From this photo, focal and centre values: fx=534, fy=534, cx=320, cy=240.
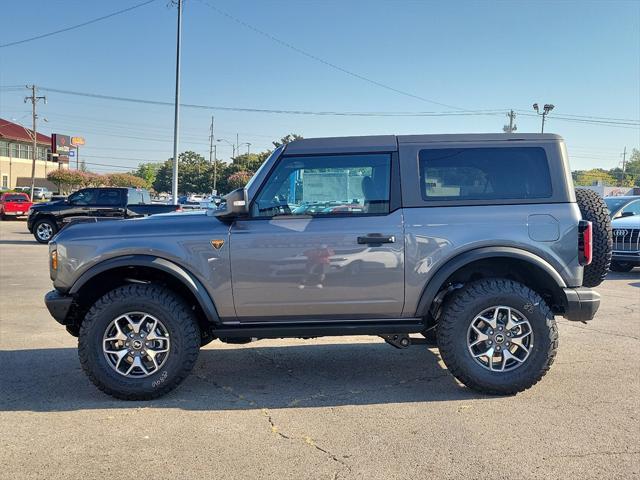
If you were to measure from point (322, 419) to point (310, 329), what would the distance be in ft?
2.41

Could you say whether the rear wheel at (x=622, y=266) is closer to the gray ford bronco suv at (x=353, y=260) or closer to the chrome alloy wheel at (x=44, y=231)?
the gray ford bronco suv at (x=353, y=260)

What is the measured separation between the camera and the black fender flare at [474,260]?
4.27 meters

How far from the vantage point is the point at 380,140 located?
14.9 feet

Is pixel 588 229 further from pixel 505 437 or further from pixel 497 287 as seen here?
pixel 505 437

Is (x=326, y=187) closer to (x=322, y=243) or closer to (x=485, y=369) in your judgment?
(x=322, y=243)

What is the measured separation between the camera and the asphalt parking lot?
321cm

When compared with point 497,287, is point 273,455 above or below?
below

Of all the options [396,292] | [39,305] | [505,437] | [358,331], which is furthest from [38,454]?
[39,305]

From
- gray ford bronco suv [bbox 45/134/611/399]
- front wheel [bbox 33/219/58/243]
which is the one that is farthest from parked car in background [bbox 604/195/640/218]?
front wheel [bbox 33/219/58/243]

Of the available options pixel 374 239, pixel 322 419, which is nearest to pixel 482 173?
pixel 374 239

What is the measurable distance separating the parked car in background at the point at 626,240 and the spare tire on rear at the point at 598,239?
8.12 metres

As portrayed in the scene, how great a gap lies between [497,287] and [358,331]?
3.93 feet

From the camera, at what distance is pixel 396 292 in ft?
14.2

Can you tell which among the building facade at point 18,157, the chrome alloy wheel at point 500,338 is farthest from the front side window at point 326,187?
the building facade at point 18,157
